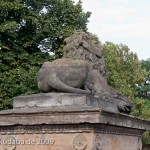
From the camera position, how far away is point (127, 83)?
105 ft

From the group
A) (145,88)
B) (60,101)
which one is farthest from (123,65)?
(60,101)

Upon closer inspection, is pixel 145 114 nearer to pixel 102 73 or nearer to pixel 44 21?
pixel 44 21

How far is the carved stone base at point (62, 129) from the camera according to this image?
8.02 metres

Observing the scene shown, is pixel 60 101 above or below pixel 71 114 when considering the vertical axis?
above

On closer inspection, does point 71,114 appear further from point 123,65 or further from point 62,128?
point 123,65

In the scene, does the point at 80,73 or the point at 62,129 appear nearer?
the point at 62,129

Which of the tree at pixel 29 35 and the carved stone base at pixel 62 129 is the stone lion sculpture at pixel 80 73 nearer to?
the carved stone base at pixel 62 129

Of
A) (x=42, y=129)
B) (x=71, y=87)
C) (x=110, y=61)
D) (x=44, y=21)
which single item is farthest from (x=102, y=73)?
(x=110, y=61)

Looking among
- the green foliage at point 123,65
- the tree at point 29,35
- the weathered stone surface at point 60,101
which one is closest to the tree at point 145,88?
the green foliage at point 123,65

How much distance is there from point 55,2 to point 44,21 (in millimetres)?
1874

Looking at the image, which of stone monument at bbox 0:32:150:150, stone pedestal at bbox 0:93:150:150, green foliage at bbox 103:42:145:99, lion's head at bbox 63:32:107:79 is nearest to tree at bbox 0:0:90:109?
green foliage at bbox 103:42:145:99

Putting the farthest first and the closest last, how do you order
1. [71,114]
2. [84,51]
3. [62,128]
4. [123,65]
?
[123,65] < [84,51] < [62,128] < [71,114]

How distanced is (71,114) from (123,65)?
83.2ft

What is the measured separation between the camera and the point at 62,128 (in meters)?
8.29
